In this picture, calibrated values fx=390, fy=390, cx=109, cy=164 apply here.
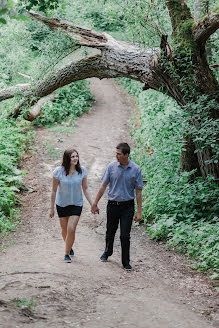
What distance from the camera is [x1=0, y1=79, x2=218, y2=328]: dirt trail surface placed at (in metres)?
4.30

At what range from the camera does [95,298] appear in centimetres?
500

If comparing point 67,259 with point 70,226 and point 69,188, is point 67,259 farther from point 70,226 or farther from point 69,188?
point 69,188

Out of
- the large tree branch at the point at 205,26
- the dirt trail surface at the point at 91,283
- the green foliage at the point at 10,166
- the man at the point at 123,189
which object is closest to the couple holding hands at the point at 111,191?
the man at the point at 123,189

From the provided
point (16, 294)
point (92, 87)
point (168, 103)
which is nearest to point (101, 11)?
point (92, 87)

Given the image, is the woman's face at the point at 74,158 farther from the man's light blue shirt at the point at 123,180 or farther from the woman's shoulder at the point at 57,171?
the man's light blue shirt at the point at 123,180

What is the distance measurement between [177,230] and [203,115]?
2.26 meters

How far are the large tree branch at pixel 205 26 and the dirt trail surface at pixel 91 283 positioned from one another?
414cm

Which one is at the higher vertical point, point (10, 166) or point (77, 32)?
point (77, 32)

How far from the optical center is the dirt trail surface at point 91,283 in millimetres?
4301

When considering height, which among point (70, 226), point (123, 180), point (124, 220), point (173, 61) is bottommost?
point (70, 226)

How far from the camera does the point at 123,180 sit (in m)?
5.97

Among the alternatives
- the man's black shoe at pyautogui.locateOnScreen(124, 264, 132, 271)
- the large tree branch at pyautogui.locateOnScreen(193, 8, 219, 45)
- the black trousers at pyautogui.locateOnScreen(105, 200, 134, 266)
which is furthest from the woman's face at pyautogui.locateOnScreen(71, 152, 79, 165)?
the large tree branch at pyautogui.locateOnScreen(193, 8, 219, 45)

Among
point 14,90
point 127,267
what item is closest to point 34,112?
point 14,90

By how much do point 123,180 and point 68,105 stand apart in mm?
12926
